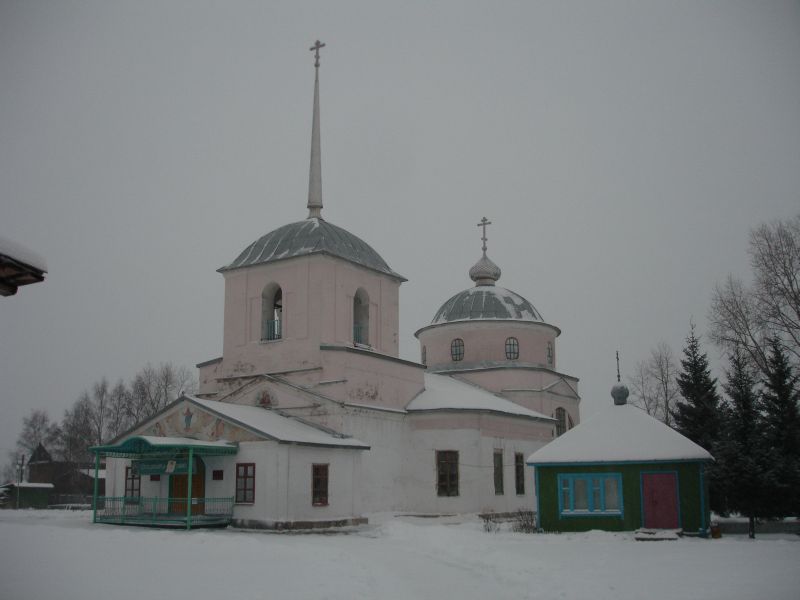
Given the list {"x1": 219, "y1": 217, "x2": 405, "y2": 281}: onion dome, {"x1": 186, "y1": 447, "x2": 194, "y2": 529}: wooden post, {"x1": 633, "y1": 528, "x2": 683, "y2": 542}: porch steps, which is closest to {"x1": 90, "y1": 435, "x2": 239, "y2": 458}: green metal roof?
{"x1": 186, "y1": 447, "x2": 194, "y2": 529}: wooden post

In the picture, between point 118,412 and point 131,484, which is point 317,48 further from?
point 118,412

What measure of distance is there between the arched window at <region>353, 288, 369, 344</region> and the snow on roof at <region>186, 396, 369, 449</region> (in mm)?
4945

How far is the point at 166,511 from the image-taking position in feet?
88.3

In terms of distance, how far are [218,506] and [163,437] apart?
9.55ft

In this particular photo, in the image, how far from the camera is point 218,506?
2527 cm

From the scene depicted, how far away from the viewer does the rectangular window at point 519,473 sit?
3347 cm

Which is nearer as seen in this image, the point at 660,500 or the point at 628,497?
the point at 660,500

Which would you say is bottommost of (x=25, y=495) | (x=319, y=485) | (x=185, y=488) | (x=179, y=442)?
(x=25, y=495)

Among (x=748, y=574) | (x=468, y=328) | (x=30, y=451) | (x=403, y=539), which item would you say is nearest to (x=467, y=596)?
(x=748, y=574)

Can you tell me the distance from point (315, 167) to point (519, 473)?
15056 mm

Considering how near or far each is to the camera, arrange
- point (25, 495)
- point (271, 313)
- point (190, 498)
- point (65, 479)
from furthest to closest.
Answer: point (65, 479) < point (25, 495) < point (271, 313) < point (190, 498)

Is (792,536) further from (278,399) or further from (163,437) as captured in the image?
(163,437)

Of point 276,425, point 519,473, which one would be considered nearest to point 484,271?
point 519,473

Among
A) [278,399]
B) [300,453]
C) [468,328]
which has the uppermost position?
[468,328]
